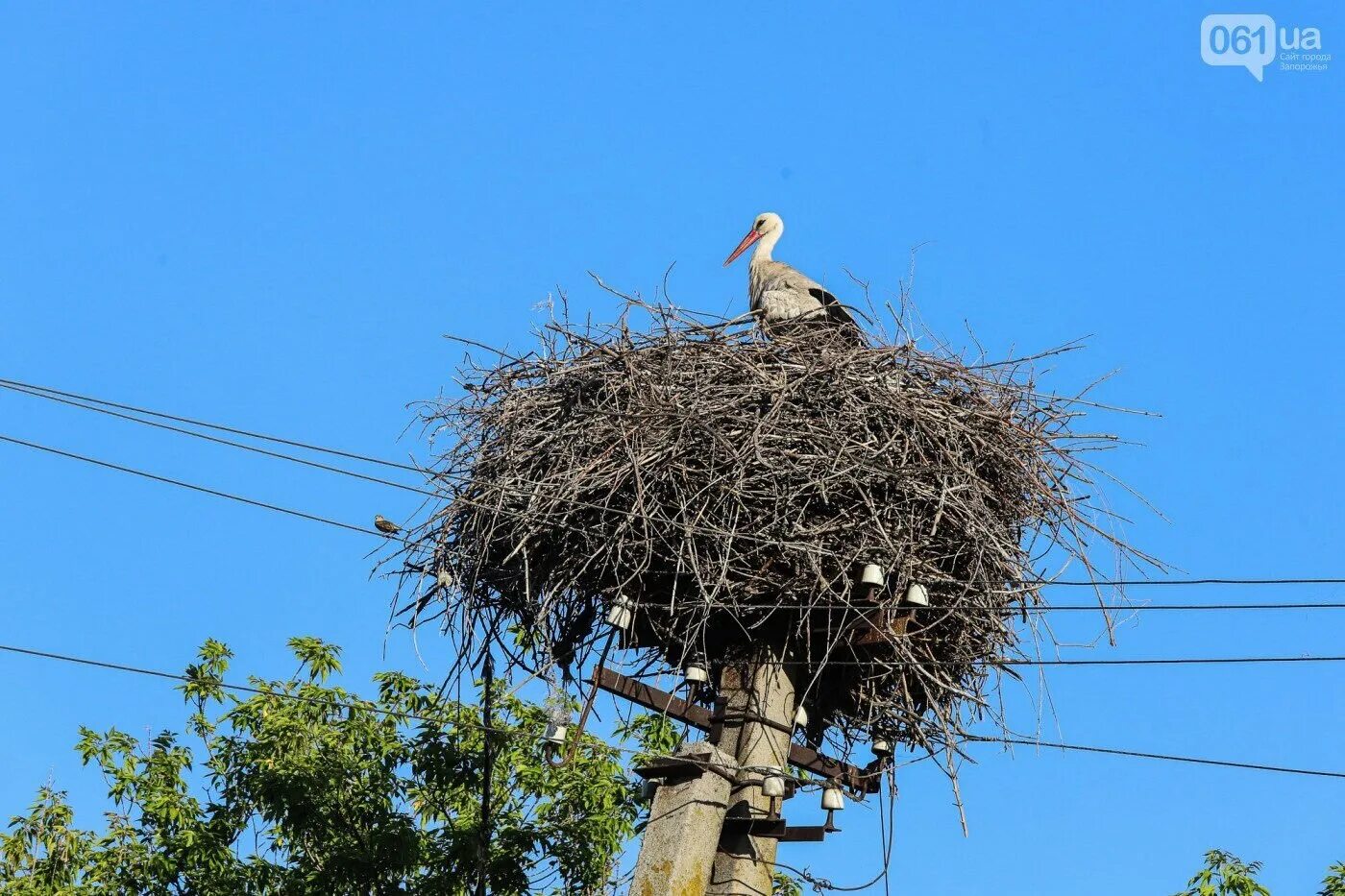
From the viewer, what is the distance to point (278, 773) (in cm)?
1163

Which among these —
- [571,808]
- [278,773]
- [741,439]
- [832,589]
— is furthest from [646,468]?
[278,773]

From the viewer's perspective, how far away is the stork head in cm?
1324

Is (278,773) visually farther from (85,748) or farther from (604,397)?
(604,397)

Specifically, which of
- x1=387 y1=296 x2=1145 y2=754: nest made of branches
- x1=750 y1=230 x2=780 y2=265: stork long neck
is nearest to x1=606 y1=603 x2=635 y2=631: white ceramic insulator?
x1=387 y1=296 x2=1145 y2=754: nest made of branches

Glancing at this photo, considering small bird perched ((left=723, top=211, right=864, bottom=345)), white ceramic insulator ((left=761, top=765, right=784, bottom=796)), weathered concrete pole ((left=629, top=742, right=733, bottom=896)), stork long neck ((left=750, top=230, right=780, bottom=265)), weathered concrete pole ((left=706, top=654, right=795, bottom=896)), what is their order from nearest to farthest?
weathered concrete pole ((left=629, top=742, right=733, bottom=896)) < weathered concrete pole ((left=706, top=654, right=795, bottom=896)) < white ceramic insulator ((left=761, top=765, right=784, bottom=796)) < small bird perched ((left=723, top=211, right=864, bottom=345)) < stork long neck ((left=750, top=230, right=780, bottom=265))

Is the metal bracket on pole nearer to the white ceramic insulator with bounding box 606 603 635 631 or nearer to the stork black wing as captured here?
the white ceramic insulator with bounding box 606 603 635 631

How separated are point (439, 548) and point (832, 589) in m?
1.92

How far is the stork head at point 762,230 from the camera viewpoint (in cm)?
1324

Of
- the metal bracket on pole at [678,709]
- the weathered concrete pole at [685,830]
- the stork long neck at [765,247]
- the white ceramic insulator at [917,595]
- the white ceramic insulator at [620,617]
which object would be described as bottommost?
the weathered concrete pole at [685,830]

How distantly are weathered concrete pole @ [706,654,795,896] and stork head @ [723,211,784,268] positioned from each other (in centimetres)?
594

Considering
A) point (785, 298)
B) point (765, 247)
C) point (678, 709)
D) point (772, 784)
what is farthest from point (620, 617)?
point (765, 247)

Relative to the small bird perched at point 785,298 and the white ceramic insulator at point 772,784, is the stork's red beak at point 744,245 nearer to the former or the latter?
the small bird perched at point 785,298

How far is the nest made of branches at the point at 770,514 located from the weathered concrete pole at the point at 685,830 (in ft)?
1.69

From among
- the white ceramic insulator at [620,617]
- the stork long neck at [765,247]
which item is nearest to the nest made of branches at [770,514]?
the white ceramic insulator at [620,617]
